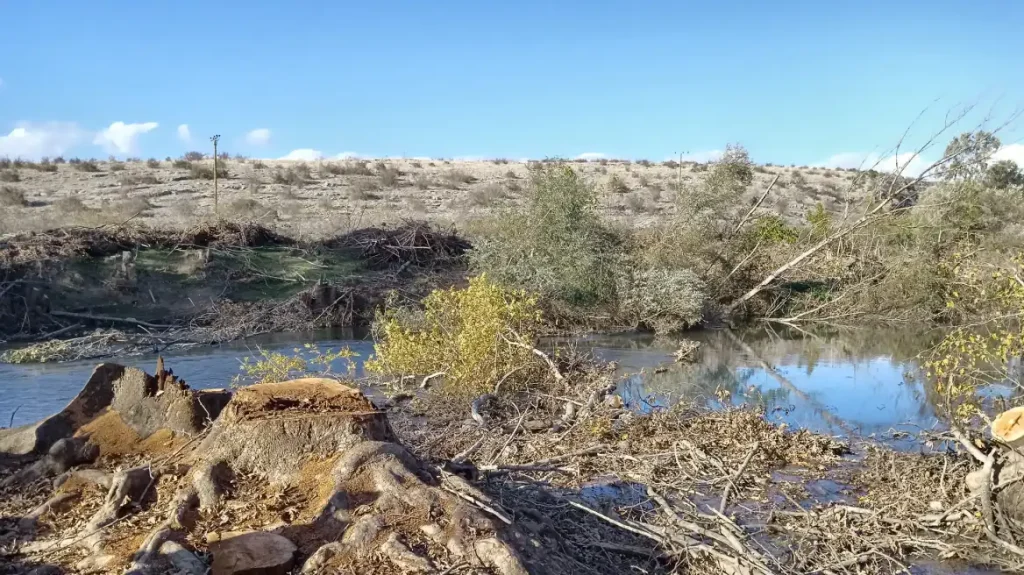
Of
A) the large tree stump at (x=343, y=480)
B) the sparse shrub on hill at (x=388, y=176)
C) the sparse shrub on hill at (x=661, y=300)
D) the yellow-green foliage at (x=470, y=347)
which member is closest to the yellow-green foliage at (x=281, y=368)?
the yellow-green foliage at (x=470, y=347)

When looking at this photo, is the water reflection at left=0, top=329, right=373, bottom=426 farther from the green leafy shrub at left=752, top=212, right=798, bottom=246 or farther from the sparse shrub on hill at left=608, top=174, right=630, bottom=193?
the sparse shrub on hill at left=608, top=174, right=630, bottom=193

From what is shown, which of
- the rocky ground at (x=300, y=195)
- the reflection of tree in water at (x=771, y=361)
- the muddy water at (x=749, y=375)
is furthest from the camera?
the rocky ground at (x=300, y=195)

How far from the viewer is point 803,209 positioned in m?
34.7

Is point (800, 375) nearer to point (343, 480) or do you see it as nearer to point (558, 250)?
point (558, 250)

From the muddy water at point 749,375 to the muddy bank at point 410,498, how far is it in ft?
6.76

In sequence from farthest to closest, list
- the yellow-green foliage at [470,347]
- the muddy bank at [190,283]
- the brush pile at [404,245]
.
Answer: the brush pile at [404,245], the muddy bank at [190,283], the yellow-green foliage at [470,347]

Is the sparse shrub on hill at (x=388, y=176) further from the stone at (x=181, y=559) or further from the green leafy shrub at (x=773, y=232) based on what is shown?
the stone at (x=181, y=559)

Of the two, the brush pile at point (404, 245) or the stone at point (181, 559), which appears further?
the brush pile at point (404, 245)

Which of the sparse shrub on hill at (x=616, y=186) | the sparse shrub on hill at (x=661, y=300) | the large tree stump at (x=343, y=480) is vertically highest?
the sparse shrub on hill at (x=616, y=186)

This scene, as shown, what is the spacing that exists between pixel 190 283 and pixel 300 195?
1345cm

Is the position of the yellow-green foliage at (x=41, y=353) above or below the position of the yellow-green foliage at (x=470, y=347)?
below

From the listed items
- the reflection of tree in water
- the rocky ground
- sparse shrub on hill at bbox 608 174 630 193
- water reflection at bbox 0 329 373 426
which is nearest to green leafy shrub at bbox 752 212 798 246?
the rocky ground

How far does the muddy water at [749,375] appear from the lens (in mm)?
10203

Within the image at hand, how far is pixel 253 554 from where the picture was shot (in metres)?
3.64
